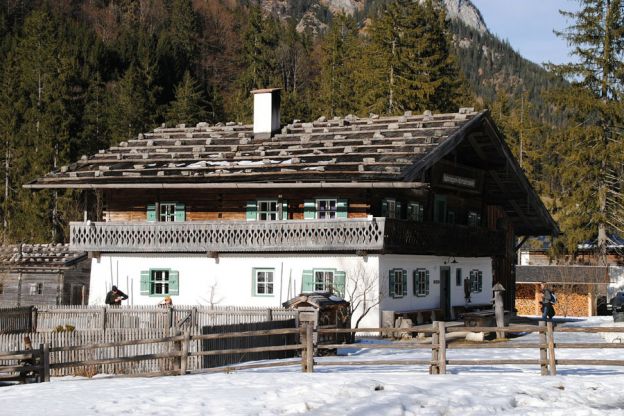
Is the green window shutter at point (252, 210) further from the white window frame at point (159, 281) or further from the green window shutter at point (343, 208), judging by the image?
A: the white window frame at point (159, 281)

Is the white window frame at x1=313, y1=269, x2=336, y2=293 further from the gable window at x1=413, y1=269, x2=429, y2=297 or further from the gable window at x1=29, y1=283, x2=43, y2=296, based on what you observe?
the gable window at x1=29, y1=283, x2=43, y2=296

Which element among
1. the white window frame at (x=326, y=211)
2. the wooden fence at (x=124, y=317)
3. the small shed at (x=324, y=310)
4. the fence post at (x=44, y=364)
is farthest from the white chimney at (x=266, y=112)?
the fence post at (x=44, y=364)

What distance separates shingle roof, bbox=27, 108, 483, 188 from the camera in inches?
1351

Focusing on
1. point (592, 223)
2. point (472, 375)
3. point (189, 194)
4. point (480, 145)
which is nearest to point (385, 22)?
point (592, 223)

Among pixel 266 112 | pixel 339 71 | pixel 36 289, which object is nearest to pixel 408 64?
pixel 339 71

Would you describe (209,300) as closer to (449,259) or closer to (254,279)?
(254,279)

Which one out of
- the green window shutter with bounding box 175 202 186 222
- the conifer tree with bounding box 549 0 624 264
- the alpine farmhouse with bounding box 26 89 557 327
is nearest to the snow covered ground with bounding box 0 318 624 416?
the alpine farmhouse with bounding box 26 89 557 327

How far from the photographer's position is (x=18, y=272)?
159ft

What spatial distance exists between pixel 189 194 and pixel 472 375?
19029 mm

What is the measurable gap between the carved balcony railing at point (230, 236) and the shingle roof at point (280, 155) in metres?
1.58

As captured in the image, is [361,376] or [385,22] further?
[385,22]

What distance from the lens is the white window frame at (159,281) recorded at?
121ft

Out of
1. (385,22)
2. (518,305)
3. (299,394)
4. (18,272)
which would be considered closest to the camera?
(299,394)

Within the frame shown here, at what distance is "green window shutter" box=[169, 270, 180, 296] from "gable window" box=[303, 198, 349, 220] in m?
5.22
